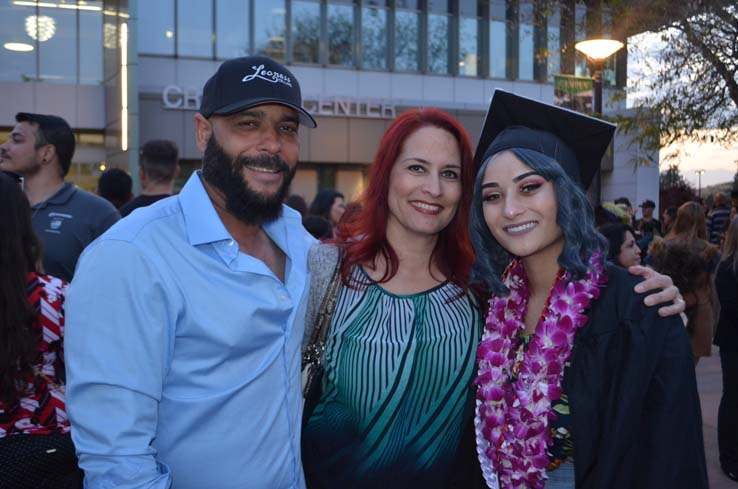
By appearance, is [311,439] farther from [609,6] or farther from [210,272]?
[609,6]

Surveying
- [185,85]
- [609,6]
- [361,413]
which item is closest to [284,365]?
[361,413]

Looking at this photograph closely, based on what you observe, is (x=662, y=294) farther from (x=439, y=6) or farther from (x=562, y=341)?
(x=439, y=6)

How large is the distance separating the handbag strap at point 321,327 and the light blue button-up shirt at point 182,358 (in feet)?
1.44

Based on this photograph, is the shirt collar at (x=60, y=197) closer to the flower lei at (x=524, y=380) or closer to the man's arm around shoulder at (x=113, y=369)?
the man's arm around shoulder at (x=113, y=369)

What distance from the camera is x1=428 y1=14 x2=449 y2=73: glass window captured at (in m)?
20.4

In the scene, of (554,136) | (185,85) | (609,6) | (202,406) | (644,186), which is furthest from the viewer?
(644,186)

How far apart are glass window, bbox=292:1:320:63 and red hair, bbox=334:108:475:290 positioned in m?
16.9

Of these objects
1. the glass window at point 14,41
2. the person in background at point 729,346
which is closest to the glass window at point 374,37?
the glass window at point 14,41

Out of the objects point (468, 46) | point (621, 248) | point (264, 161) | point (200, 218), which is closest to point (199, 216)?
point (200, 218)

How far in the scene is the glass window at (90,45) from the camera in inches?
691

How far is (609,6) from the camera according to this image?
8.39 m

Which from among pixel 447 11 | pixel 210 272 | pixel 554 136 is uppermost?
pixel 447 11

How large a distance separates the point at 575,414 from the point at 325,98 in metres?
17.6

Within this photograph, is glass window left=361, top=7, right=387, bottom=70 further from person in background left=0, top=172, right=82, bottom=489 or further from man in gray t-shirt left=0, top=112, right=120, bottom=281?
person in background left=0, top=172, right=82, bottom=489
